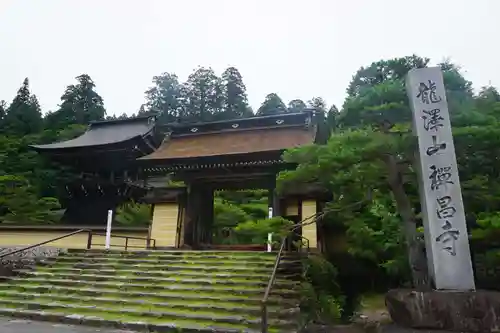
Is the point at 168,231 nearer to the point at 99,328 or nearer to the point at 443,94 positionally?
the point at 99,328

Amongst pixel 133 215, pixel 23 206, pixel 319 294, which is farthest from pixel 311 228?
pixel 23 206

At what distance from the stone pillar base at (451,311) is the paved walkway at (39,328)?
14.5 ft

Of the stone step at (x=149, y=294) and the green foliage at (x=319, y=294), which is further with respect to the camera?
the green foliage at (x=319, y=294)

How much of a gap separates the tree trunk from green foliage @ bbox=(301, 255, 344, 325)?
1860mm

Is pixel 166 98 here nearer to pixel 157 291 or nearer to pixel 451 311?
pixel 157 291

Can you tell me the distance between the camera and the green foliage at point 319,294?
725cm

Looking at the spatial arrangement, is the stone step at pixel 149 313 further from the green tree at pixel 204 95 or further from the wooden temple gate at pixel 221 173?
the green tree at pixel 204 95

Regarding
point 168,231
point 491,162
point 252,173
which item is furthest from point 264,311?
point 168,231

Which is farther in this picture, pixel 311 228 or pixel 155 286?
pixel 311 228

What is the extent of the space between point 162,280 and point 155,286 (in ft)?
1.11

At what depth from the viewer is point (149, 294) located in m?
7.89

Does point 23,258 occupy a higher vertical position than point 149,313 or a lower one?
higher

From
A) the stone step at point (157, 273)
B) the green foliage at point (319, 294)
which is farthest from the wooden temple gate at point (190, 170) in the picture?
the stone step at point (157, 273)

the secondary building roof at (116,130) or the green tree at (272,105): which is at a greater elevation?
the green tree at (272,105)
